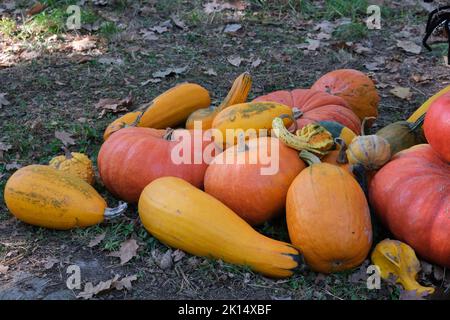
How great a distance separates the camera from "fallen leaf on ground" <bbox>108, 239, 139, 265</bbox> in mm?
2971

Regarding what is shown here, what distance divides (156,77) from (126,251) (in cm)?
246

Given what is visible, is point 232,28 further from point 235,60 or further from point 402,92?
point 402,92

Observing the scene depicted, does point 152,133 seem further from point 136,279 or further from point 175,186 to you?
point 136,279

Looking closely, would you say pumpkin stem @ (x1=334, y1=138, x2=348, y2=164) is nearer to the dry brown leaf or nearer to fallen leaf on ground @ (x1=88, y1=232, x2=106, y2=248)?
fallen leaf on ground @ (x1=88, y1=232, x2=106, y2=248)

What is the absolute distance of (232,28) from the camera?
19.9 feet

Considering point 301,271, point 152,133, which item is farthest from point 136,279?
point 152,133

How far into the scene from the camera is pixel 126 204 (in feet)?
10.7

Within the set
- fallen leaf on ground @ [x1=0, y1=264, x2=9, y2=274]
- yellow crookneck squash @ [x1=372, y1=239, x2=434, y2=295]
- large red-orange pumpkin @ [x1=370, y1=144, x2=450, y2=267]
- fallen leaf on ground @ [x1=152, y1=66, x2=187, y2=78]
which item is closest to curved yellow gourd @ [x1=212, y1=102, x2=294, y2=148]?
large red-orange pumpkin @ [x1=370, y1=144, x2=450, y2=267]

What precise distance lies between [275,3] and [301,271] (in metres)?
4.37

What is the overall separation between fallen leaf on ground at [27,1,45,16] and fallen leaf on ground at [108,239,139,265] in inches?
162

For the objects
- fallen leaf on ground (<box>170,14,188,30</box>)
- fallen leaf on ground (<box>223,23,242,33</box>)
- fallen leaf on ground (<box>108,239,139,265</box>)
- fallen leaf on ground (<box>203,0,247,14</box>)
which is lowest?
fallen leaf on ground (<box>108,239,139,265</box>)

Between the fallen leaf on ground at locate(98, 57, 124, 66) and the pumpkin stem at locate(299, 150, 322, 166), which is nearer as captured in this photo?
the pumpkin stem at locate(299, 150, 322, 166)

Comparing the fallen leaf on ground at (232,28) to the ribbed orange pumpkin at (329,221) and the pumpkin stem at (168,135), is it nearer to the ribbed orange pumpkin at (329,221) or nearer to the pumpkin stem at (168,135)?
the pumpkin stem at (168,135)

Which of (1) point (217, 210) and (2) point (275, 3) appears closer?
(1) point (217, 210)
